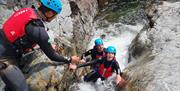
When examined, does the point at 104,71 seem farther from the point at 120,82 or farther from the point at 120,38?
the point at 120,38

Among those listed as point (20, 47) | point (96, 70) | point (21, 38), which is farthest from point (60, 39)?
point (21, 38)

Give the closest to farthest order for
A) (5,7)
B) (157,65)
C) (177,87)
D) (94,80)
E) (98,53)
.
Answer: (177,87)
(157,65)
(5,7)
(94,80)
(98,53)

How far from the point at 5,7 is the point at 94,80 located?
10.2 ft

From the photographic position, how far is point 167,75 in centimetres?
711

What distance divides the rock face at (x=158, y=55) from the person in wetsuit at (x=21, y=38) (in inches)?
90.9

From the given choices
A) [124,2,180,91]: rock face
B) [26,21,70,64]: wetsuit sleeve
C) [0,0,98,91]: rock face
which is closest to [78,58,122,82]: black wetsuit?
[124,2,180,91]: rock face

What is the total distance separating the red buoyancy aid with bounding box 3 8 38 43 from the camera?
19.1 ft

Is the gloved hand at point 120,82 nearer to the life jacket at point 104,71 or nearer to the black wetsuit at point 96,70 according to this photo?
the black wetsuit at point 96,70

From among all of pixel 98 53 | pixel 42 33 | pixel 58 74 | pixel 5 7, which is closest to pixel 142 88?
pixel 58 74

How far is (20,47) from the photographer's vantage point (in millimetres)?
5980

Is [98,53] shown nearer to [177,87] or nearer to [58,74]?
[58,74]

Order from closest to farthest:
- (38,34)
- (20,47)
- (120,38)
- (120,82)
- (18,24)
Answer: (38,34), (18,24), (20,47), (120,82), (120,38)

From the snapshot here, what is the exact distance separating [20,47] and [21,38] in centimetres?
20

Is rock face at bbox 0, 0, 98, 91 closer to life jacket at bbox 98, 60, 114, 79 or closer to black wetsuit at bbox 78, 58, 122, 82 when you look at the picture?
black wetsuit at bbox 78, 58, 122, 82
